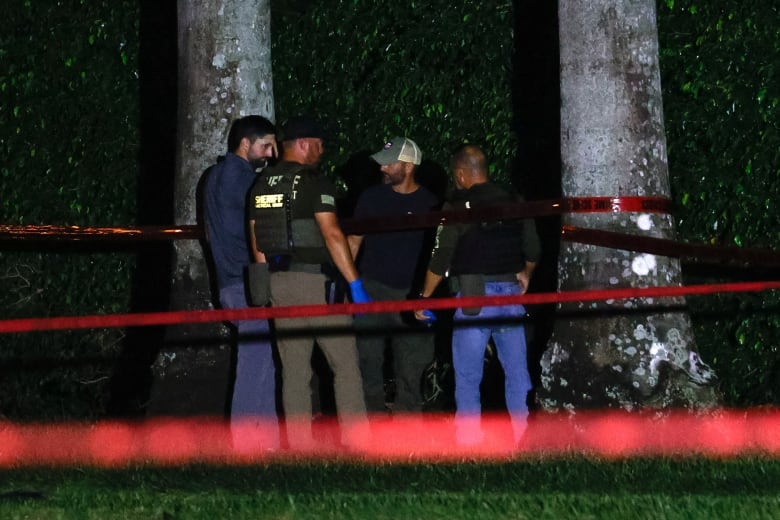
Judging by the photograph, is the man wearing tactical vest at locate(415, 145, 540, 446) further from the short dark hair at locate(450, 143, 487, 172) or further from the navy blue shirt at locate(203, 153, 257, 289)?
the navy blue shirt at locate(203, 153, 257, 289)

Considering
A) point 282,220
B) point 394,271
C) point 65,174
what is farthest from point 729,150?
point 65,174

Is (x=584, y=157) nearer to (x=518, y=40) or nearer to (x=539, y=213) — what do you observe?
(x=539, y=213)

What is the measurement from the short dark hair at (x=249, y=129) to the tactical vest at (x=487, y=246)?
1232mm

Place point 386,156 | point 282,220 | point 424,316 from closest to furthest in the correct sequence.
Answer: point 282,220
point 424,316
point 386,156

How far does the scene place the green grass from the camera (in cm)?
690

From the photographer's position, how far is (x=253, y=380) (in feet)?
31.7

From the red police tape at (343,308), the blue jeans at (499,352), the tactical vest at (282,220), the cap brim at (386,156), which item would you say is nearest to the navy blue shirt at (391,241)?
the cap brim at (386,156)

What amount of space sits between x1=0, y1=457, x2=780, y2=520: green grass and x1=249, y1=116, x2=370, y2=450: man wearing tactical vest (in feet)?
2.39

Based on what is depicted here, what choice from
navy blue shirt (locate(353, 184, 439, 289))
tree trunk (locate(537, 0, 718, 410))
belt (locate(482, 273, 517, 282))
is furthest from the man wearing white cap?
tree trunk (locate(537, 0, 718, 410))

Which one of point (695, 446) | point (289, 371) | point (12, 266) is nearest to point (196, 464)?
point (289, 371)

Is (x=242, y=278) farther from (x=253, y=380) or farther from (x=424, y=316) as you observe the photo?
(x=424, y=316)

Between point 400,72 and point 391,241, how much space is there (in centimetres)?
137

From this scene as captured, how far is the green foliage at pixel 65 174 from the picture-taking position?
1300 centimetres

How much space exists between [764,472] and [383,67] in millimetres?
4421
